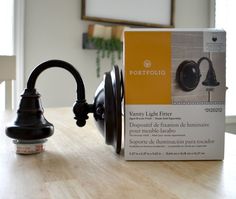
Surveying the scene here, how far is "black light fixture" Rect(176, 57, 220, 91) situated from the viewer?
479 millimetres

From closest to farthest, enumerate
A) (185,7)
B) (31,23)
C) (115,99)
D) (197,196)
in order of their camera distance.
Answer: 1. (197,196)
2. (115,99)
3. (31,23)
4. (185,7)

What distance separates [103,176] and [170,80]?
0.64 ft

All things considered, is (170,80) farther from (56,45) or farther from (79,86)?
(56,45)

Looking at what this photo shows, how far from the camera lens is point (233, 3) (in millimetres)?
2809

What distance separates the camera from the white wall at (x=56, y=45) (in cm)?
216

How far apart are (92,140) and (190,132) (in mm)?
236

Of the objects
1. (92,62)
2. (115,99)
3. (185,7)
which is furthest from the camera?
(185,7)

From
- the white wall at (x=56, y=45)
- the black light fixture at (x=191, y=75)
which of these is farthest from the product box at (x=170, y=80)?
the white wall at (x=56, y=45)

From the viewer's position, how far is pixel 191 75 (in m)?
0.48

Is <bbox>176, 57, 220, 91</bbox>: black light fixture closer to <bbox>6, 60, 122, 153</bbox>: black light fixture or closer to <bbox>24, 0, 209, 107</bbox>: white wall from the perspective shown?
<bbox>6, 60, 122, 153</bbox>: black light fixture

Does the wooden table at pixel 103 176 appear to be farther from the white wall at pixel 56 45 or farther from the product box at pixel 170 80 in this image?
the white wall at pixel 56 45

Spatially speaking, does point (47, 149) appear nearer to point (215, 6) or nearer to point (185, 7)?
point (185, 7)

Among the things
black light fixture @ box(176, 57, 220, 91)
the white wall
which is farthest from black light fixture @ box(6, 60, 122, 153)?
the white wall

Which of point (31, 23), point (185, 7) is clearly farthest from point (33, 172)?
point (185, 7)
